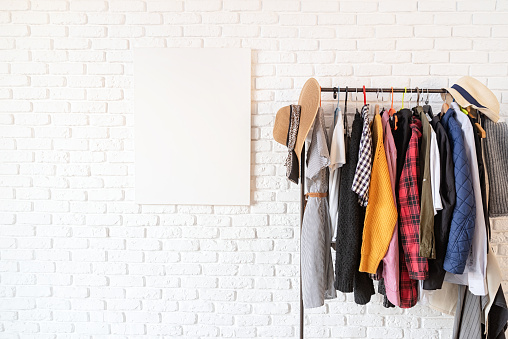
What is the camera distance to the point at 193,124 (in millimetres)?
2002

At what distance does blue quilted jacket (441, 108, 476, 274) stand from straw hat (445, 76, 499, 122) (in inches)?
8.9

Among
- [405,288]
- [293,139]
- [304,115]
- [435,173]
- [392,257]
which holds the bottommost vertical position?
[405,288]

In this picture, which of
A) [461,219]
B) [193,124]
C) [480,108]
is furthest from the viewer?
[193,124]

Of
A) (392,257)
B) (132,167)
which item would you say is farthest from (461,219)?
(132,167)

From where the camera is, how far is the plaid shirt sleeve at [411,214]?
151cm

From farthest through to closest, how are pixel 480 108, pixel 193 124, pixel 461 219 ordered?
pixel 193 124 < pixel 480 108 < pixel 461 219

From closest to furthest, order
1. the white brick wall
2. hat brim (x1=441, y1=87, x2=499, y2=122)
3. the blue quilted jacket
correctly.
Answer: the blue quilted jacket, hat brim (x1=441, y1=87, x2=499, y2=122), the white brick wall

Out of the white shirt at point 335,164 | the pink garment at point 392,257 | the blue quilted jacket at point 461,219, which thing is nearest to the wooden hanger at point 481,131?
the blue quilted jacket at point 461,219

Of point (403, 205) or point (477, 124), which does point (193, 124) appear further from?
point (477, 124)

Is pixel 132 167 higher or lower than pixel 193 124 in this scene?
lower

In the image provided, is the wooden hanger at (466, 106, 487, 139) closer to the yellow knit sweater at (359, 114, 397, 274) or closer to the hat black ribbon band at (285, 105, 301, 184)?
the yellow knit sweater at (359, 114, 397, 274)

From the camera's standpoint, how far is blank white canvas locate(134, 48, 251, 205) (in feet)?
6.49

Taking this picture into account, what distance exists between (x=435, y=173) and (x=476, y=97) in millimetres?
462

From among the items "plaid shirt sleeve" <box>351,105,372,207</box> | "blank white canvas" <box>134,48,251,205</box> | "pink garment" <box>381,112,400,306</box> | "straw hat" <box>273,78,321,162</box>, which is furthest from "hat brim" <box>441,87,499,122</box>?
"blank white canvas" <box>134,48,251,205</box>
